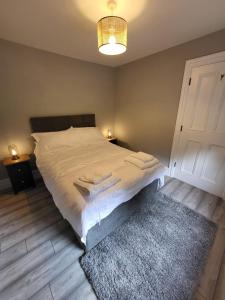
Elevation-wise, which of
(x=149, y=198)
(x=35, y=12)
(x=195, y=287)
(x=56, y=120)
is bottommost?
(x=195, y=287)

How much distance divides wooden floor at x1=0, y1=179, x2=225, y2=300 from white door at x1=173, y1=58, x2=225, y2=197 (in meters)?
0.41

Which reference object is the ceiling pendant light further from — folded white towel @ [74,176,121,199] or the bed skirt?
the bed skirt

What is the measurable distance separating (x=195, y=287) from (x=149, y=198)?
3.27ft

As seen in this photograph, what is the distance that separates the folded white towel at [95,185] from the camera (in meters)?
1.29

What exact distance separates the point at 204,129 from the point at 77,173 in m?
2.05

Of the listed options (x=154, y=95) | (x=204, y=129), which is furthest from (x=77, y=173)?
(x=154, y=95)

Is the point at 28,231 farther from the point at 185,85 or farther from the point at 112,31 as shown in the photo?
the point at 185,85

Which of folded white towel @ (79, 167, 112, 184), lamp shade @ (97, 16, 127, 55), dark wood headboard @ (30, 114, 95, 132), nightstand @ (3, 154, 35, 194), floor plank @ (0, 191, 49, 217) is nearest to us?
lamp shade @ (97, 16, 127, 55)

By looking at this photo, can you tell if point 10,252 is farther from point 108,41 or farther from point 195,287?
point 108,41

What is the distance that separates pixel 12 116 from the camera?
7.45ft

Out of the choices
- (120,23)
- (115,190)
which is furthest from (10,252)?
(120,23)

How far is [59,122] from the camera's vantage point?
274 cm

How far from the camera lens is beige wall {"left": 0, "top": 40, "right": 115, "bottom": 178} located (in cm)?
214

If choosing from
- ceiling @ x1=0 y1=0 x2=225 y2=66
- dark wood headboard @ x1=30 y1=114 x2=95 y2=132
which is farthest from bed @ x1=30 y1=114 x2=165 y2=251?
ceiling @ x1=0 y1=0 x2=225 y2=66
